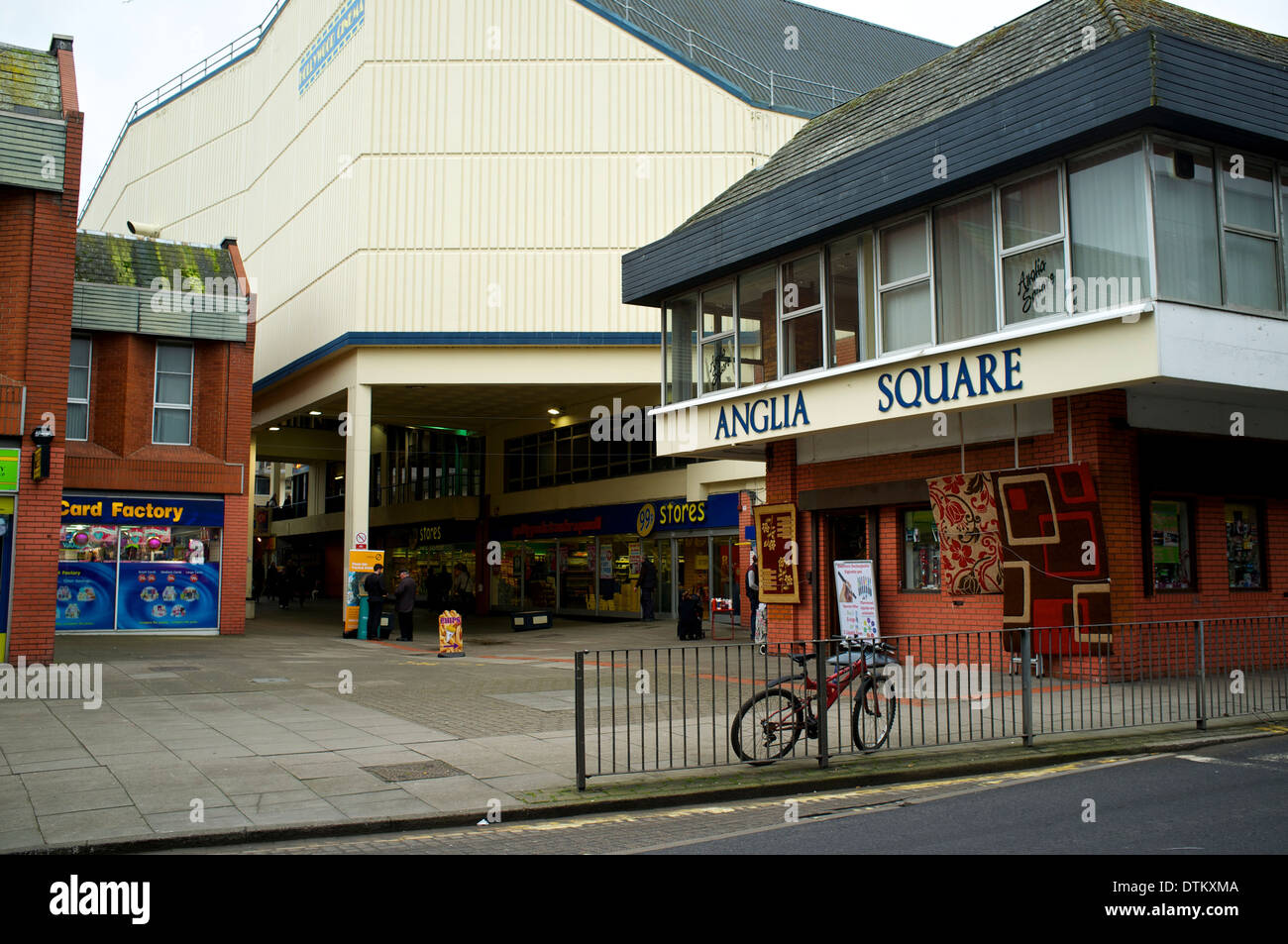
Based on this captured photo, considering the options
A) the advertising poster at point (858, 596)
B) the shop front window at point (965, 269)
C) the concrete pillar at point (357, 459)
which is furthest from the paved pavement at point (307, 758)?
the concrete pillar at point (357, 459)

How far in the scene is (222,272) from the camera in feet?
88.1

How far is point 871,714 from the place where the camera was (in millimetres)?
9695

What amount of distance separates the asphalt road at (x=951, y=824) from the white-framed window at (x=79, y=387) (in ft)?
66.1

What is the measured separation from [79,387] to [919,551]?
18935 millimetres

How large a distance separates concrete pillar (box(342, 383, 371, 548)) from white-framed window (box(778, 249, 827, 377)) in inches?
561

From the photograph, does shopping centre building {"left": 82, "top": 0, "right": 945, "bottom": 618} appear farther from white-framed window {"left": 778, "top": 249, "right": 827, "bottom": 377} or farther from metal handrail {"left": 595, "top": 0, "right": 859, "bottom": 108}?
white-framed window {"left": 778, "top": 249, "right": 827, "bottom": 377}

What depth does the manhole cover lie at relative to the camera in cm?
880

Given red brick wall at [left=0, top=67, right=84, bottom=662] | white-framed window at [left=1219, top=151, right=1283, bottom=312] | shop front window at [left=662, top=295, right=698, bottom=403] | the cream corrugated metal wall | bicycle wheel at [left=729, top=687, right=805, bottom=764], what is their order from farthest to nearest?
1. the cream corrugated metal wall
2. shop front window at [left=662, top=295, right=698, bottom=403]
3. red brick wall at [left=0, top=67, right=84, bottom=662]
4. white-framed window at [left=1219, top=151, right=1283, bottom=312]
5. bicycle wheel at [left=729, top=687, right=805, bottom=764]

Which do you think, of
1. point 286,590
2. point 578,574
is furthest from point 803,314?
point 286,590

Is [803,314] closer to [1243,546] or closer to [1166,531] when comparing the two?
[1166,531]

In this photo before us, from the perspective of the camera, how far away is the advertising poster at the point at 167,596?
78.0 ft

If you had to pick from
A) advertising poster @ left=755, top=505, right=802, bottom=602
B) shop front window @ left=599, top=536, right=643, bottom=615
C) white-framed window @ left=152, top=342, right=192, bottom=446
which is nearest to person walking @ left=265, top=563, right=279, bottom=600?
shop front window @ left=599, top=536, right=643, bottom=615

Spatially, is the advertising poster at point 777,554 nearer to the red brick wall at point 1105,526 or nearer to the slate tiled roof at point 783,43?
the red brick wall at point 1105,526

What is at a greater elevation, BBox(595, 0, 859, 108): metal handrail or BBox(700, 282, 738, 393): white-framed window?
BBox(595, 0, 859, 108): metal handrail
